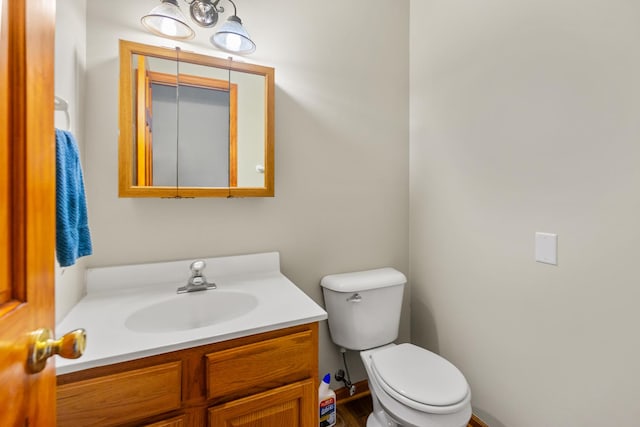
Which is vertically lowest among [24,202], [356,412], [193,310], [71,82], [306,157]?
[356,412]

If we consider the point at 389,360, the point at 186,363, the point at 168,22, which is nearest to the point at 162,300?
the point at 186,363

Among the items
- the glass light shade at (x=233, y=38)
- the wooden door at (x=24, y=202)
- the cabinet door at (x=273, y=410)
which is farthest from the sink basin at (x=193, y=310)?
the glass light shade at (x=233, y=38)

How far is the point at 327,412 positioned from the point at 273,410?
0.64 m

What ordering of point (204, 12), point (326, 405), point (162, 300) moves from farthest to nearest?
point (326, 405), point (204, 12), point (162, 300)

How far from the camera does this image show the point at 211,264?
1381 mm

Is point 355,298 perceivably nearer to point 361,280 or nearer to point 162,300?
point 361,280

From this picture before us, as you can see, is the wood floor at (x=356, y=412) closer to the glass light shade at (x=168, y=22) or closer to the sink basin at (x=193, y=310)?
the sink basin at (x=193, y=310)

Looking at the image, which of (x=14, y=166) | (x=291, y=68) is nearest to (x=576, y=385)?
(x=14, y=166)

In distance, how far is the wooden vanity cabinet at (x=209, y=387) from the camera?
0.77 metres

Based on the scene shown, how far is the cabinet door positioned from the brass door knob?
1.82 ft

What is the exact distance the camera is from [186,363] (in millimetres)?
867

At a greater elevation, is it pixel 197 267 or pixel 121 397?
pixel 197 267

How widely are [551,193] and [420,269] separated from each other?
2.72 ft

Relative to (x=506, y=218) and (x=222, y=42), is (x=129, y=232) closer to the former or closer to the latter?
(x=222, y=42)
